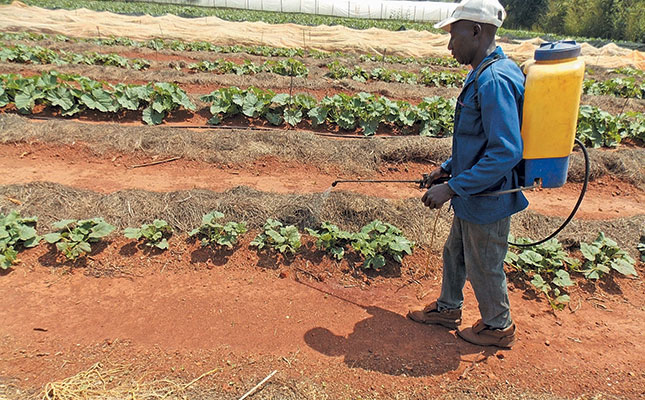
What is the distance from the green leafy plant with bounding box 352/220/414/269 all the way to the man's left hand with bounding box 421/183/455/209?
1.34 metres

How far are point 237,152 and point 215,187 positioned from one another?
100cm

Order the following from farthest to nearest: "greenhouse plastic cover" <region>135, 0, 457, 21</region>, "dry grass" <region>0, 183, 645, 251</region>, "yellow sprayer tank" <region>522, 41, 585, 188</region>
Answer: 1. "greenhouse plastic cover" <region>135, 0, 457, 21</region>
2. "dry grass" <region>0, 183, 645, 251</region>
3. "yellow sprayer tank" <region>522, 41, 585, 188</region>

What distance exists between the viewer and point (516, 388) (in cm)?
271

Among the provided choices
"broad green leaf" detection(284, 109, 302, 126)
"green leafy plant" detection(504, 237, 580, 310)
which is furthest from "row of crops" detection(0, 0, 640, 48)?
"green leafy plant" detection(504, 237, 580, 310)

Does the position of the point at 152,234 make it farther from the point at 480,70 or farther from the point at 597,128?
the point at 597,128

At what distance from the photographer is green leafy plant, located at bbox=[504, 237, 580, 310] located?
12.0 feet

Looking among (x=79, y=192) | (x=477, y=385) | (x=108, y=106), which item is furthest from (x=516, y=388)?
(x=108, y=106)

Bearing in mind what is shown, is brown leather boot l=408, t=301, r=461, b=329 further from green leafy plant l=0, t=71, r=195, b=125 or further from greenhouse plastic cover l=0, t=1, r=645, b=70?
greenhouse plastic cover l=0, t=1, r=645, b=70

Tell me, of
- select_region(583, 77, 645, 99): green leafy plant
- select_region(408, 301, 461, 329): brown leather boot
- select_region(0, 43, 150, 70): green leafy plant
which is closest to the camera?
select_region(408, 301, 461, 329): brown leather boot

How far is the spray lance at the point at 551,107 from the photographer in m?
2.10

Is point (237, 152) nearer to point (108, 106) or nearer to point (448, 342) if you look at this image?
point (108, 106)

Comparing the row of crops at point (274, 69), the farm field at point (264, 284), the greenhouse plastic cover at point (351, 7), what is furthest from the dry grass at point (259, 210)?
the greenhouse plastic cover at point (351, 7)

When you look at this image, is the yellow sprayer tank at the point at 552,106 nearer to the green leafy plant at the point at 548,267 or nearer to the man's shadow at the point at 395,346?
the man's shadow at the point at 395,346

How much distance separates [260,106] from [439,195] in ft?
19.7
